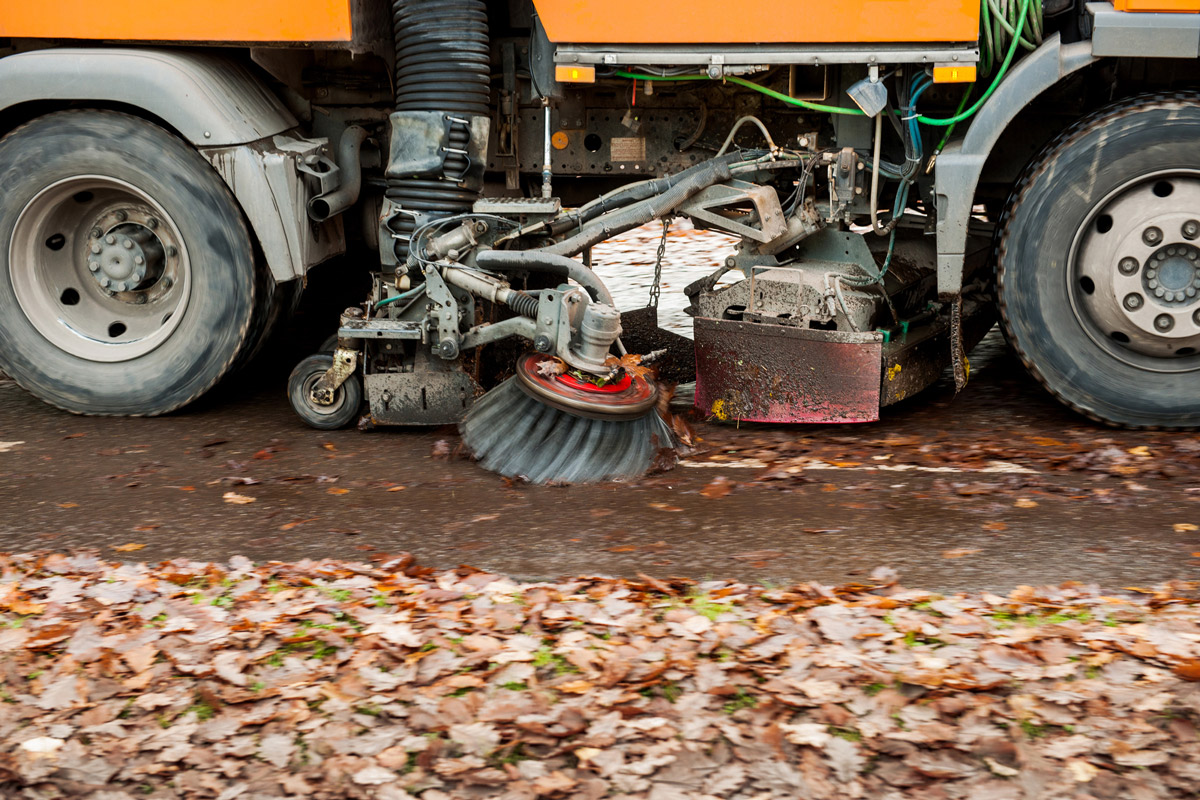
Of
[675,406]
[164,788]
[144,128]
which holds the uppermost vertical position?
[144,128]

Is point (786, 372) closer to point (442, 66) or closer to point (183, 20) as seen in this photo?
point (442, 66)

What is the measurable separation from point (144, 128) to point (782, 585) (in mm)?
3207

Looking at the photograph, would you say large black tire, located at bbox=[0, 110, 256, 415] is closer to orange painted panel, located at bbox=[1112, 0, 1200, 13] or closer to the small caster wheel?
the small caster wheel

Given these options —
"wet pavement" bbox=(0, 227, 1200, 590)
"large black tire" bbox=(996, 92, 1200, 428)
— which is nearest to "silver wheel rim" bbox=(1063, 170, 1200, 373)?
"large black tire" bbox=(996, 92, 1200, 428)

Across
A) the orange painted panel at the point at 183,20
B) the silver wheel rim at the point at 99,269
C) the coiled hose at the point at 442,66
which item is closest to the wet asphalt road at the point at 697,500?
the silver wheel rim at the point at 99,269

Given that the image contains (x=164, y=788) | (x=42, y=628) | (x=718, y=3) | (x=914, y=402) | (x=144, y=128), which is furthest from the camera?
(x=914, y=402)

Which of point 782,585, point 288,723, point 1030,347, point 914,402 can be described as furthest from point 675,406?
point 288,723

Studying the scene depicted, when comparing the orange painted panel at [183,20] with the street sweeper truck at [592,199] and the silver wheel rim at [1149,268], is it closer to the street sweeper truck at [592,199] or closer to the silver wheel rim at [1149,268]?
the street sweeper truck at [592,199]

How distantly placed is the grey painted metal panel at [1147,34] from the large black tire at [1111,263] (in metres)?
0.19

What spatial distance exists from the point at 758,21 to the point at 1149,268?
1.69m

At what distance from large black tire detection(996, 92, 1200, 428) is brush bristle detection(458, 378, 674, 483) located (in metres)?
1.47

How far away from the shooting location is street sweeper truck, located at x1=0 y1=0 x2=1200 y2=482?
15.0 ft

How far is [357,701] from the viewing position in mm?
2980

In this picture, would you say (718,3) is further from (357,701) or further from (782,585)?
(357,701)
